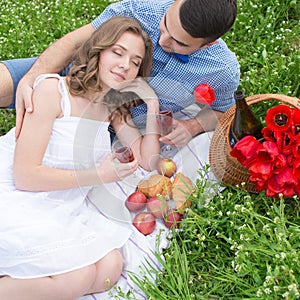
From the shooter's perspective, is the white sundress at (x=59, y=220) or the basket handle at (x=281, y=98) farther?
the basket handle at (x=281, y=98)

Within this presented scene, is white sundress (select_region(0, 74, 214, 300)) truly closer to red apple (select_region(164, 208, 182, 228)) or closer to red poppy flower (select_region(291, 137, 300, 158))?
red apple (select_region(164, 208, 182, 228))

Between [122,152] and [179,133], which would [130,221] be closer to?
[122,152]

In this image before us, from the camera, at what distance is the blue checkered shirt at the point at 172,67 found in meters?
3.19

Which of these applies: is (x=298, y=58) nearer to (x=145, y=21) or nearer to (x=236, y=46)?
(x=236, y=46)

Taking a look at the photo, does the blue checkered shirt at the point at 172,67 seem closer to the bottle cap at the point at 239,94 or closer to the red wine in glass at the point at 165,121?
the red wine in glass at the point at 165,121

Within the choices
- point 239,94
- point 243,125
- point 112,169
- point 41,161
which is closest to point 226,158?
point 243,125

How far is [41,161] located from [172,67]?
0.95 meters

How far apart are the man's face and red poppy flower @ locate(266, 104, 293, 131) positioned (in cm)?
54

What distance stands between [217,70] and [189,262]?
113 centimetres

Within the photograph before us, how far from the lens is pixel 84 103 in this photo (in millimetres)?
2994

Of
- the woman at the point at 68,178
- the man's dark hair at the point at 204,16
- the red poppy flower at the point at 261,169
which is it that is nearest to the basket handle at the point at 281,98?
the red poppy flower at the point at 261,169

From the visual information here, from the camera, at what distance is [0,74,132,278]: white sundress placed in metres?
2.73

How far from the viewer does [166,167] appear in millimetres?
3137

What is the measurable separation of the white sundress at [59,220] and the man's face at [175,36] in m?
0.57
